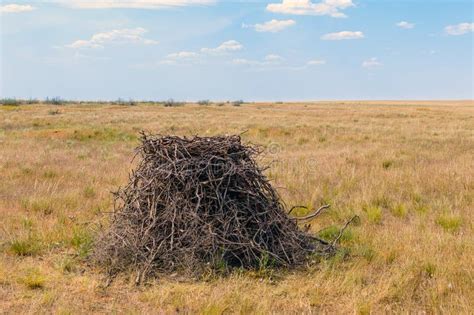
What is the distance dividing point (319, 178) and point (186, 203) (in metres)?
5.65

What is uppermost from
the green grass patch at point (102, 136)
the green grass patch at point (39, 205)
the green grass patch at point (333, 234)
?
the green grass patch at point (102, 136)

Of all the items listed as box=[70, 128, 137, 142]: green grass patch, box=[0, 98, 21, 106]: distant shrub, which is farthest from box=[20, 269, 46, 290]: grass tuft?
box=[0, 98, 21, 106]: distant shrub

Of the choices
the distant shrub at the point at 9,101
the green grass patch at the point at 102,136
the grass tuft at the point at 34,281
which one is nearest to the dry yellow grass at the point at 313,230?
the grass tuft at the point at 34,281

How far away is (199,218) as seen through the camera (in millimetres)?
5473

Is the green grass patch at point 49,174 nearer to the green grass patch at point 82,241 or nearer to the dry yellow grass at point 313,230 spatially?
the dry yellow grass at point 313,230

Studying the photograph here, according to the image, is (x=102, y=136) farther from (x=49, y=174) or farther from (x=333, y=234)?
(x=333, y=234)

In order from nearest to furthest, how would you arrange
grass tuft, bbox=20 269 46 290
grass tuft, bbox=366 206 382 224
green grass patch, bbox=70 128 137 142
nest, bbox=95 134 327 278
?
1. grass tuft, bbox=20 269 46 290
2. nest, bbox=95 134 327 278
3. grass tuft, bbox=366 206 382 224
4. green grass patch, bbox=70 128 137 142

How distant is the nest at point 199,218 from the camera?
541 centimetres

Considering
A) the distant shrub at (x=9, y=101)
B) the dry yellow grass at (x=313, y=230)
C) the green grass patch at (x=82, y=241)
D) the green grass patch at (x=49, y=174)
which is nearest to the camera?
the dry yellow grass at (x=313, y=230)

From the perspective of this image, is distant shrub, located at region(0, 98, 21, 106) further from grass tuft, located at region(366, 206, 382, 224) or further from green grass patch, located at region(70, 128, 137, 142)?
grass tuft, located at region(366, 206, 382, 224)

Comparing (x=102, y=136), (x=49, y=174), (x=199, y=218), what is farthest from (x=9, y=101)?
(x=199, y=218)

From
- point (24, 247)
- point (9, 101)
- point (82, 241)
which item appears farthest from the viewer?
point (9, 101)

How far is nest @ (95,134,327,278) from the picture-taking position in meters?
5.41

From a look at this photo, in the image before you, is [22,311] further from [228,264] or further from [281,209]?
[281,209]
